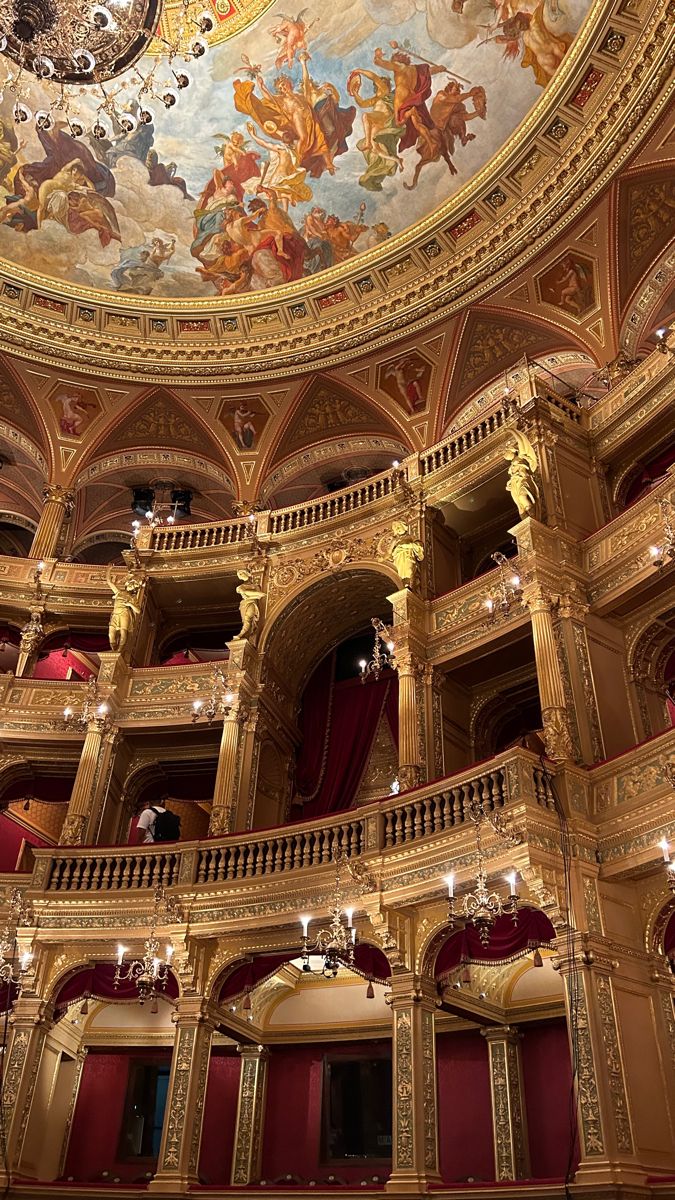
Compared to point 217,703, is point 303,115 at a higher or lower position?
higher

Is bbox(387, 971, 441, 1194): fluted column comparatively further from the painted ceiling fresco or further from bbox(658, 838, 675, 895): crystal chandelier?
the painted ceiling fresco

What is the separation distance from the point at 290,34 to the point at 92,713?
48.6ft

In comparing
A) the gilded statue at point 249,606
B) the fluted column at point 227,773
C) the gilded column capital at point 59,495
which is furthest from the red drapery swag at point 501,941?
the gilded column capital at point 59,495

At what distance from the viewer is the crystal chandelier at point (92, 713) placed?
639 inches

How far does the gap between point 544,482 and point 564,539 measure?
106cm

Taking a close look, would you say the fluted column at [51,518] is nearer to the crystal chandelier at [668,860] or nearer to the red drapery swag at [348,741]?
the red drapery swag at [348,741]

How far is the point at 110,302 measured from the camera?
22.0m

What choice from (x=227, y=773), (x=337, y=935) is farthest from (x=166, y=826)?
(x=337, y=935)

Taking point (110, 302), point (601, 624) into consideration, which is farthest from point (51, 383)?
point (601, 624)

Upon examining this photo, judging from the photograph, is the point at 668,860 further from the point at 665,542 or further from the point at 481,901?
the point at 665,542

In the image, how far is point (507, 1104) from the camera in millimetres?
11602

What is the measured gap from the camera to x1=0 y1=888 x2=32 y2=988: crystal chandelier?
1256 cm

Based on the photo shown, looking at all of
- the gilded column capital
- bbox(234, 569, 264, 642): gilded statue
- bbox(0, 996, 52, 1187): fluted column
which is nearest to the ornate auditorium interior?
bbox(0, 996, 52, 1187): fluted column

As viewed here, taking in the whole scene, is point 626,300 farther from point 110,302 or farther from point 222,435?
point 110,302
